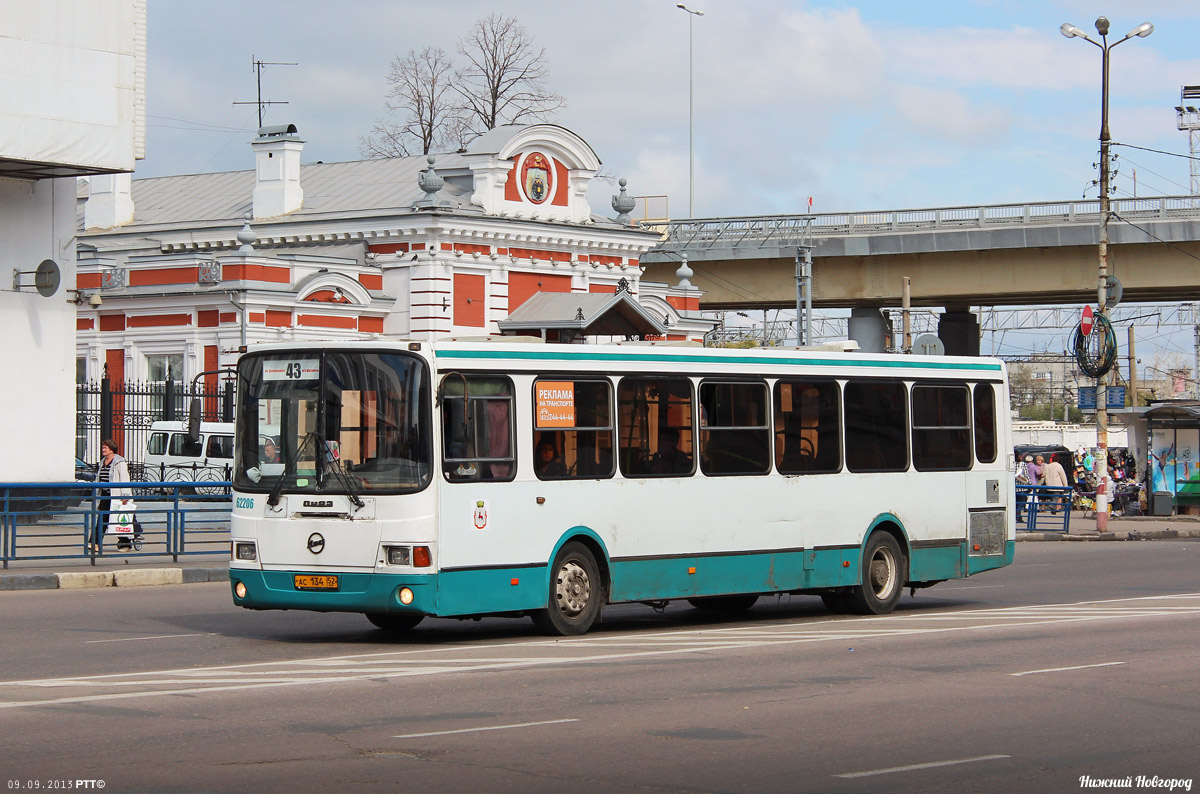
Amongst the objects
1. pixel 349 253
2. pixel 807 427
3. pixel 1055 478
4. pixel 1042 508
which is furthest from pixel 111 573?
pixel 349 253

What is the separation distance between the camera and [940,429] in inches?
746

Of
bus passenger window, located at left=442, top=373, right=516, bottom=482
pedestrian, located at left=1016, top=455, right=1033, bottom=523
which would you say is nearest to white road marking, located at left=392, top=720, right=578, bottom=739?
bus passenger window, located at left=442, top=373, right=516, bottom=482

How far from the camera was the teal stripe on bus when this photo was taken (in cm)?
1454

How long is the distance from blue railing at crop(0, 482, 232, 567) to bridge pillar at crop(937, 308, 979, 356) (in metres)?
36.8

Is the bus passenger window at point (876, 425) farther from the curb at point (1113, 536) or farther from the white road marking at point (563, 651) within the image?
the curb at point (1113, 536)

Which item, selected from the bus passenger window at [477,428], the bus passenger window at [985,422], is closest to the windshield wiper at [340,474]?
the bus passenger window at [477,428]

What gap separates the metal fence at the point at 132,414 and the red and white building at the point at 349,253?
2009mm

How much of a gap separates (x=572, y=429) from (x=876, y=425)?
15.0ft

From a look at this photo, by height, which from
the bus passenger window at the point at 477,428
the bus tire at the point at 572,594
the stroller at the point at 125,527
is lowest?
the bus tire at the point at 572,594

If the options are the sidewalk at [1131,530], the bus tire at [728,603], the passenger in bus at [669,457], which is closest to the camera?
the passenger in bus at [669,457]

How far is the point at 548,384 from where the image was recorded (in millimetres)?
15000

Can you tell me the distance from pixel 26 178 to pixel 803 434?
17764 millimetres

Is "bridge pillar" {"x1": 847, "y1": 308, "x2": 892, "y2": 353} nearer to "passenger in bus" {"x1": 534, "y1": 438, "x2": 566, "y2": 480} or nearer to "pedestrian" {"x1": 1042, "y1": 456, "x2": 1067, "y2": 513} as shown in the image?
"pedestrian" {"x1": 1042, "y1": 456, "x2": 1067, "y2": 513}

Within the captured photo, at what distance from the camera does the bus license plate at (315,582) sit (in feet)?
46.1
